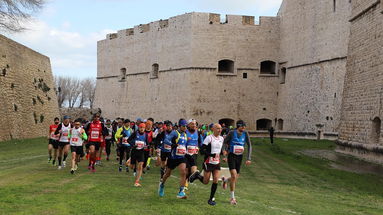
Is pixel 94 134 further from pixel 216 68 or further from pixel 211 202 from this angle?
pixel 216 68

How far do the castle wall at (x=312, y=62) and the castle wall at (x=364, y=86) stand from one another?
8498 mm

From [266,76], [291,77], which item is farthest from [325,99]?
[266,76]

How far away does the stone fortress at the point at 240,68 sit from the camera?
3222cm

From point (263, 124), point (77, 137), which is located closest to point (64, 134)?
point (77, 137)

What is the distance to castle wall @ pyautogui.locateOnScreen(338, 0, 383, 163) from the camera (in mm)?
18641

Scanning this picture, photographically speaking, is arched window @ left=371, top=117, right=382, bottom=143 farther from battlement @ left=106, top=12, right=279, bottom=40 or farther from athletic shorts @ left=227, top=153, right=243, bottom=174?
battlement @ left=106, top=12, right=279, bottom=40

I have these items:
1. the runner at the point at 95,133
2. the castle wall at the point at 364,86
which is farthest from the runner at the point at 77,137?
the castle wall at the point at 364,86

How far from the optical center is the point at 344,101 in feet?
74.5

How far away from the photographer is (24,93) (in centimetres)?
2789

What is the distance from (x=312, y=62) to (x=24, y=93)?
18947mm

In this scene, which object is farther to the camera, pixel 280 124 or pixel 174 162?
pixel 280 124

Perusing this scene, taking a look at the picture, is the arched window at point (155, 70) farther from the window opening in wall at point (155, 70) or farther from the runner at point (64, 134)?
the runner at point (64, 134)

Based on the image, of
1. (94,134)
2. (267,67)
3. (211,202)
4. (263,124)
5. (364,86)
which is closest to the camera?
(211,202)

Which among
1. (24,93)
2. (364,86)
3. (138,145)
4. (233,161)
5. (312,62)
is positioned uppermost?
(312,62)
